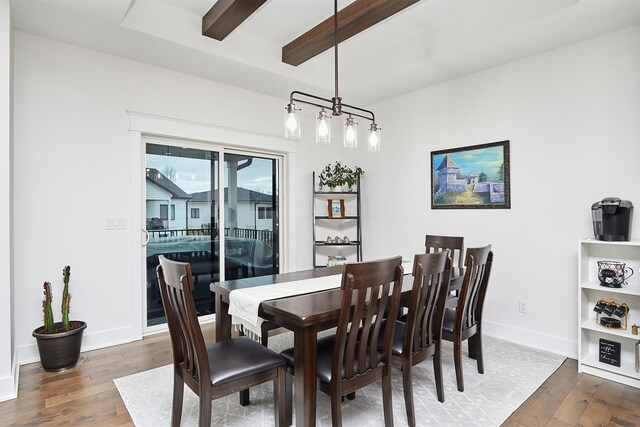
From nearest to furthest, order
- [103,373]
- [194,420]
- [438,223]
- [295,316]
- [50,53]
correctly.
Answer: [295,316], [194,420], [103,373], [50,53], [438,223]

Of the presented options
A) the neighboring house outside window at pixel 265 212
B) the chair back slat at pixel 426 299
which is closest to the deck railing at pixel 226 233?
the neighboring house outside window at pixel 265 212

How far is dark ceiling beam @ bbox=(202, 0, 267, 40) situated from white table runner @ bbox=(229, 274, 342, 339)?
2.03m

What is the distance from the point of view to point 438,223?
392 cm

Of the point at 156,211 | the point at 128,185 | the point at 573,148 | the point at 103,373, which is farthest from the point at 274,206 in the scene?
the point at 573,148

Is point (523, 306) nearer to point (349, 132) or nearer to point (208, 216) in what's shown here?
point (349, 132)

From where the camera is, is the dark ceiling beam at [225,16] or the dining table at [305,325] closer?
the dining table at [305,325]

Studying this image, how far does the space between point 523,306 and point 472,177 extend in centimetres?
132

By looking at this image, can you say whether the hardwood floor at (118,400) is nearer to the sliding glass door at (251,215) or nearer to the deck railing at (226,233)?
the deck railing at (226,233)

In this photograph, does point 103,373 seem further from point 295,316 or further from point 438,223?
point 438,223

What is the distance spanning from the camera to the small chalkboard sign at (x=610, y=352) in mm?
2575

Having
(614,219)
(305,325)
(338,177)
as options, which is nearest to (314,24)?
(338,177)

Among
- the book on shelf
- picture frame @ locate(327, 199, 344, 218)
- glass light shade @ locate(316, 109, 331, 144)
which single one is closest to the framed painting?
picture frame @ locate(327, 199, 344, 218)

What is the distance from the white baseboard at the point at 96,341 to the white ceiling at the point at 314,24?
2.47m

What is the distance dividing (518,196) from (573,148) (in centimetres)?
58
